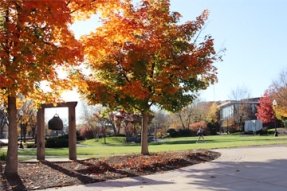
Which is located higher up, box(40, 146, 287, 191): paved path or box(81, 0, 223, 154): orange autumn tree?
box(81, 0, 223, 154): orange autumn tree

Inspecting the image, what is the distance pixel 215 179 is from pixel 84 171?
177 inches

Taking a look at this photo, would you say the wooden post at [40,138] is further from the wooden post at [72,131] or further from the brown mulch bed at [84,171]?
the brown mulch bed at [84,171]

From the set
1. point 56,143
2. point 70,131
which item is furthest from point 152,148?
point 56,143

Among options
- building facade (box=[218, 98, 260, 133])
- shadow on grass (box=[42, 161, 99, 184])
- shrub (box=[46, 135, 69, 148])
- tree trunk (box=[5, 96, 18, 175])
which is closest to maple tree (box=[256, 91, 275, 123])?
building facade (box=[218, 98, 260, 133])

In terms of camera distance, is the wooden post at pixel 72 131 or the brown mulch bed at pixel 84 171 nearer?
the brown mulch bed at pixel 84 171

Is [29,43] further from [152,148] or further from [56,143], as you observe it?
[56,143]

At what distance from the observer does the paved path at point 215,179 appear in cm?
1079

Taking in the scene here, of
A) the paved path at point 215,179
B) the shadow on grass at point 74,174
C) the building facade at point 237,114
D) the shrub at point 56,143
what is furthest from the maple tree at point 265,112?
the shadow on grass at point 74,174

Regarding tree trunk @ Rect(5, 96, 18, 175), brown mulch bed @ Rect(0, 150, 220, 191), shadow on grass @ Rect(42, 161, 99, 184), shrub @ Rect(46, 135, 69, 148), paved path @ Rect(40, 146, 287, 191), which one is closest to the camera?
paved path @ Rect(40, 146, 287, 191)

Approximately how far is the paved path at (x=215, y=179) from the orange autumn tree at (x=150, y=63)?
430 cm

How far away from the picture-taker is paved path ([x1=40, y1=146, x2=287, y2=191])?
1079 centimetres

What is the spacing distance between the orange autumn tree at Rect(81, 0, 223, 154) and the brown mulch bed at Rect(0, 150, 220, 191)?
279 centimetres

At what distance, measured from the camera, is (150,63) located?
18.8 m

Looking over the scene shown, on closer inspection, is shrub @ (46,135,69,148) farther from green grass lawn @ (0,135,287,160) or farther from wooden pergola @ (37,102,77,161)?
wooden pergola @ (37,102,77,161)
